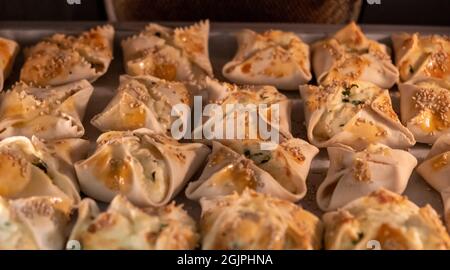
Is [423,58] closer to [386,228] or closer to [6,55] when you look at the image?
[386,228]

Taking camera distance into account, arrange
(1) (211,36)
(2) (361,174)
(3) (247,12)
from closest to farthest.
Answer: (2) (361,174) < (1) (211,36) < (3) (247,12)

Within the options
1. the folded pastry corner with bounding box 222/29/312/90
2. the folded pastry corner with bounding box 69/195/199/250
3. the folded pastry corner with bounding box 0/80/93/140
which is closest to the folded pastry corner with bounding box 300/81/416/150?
the folded pastry corner with bounding box 222/29/312/90

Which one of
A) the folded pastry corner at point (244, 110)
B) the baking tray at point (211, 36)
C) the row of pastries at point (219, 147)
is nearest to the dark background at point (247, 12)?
the baking tray at point (211, 36)

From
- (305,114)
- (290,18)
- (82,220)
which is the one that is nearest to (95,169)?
(82,220)

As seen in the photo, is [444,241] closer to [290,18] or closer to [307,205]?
[307,205]

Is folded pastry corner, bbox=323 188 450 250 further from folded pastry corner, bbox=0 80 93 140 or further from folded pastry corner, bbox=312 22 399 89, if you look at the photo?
folded pastry corner, bbox=0 80 93 140

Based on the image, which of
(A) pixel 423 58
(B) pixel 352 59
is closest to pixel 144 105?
(B) pixel 352 59

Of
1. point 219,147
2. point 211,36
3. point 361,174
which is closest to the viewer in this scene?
point 361,174

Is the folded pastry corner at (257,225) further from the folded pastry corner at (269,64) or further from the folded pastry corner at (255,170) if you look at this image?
the folded pastry corner at (269,64)
